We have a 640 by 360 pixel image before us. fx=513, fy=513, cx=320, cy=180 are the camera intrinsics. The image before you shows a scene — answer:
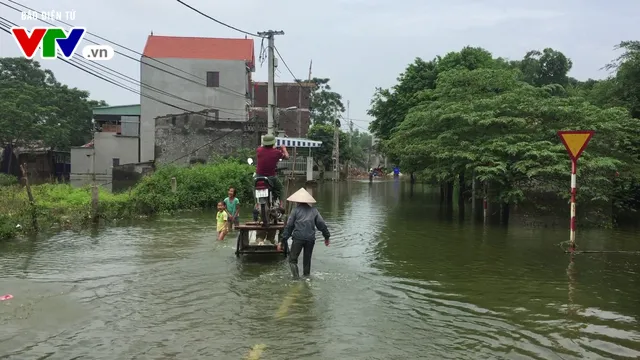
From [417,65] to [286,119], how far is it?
24.1 metres

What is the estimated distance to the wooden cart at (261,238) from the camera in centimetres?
1031

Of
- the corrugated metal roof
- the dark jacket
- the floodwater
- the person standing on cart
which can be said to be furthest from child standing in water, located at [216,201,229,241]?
the corrugated metal roof

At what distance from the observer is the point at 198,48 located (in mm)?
43969

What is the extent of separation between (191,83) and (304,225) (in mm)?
36741

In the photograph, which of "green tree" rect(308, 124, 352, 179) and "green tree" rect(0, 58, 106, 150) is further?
"green tree" rect(308, 124, 352, 179)

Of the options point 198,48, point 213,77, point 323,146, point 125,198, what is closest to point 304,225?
point 125,198

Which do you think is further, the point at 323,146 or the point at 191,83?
the point at 323,146

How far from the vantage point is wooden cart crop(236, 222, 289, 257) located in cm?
1031

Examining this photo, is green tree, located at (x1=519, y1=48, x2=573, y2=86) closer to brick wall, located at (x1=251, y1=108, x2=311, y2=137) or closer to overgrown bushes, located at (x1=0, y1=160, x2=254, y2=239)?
brick wall, located at (x1=251, y1=108, x2=311, y2=137)

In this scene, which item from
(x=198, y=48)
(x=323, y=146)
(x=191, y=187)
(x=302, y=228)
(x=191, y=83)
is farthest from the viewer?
(x=323, y=146)

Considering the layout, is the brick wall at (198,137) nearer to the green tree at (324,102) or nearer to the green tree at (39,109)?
the green tree at (39,109)

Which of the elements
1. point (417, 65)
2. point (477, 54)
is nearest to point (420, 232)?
point (477, 54)

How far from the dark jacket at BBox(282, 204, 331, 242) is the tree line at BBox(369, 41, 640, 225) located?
815cm

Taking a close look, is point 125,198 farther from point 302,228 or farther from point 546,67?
point 546,67
